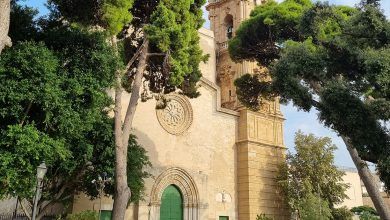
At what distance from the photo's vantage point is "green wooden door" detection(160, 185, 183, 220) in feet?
58.7

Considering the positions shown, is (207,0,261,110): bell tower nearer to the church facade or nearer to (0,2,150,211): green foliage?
the church facade

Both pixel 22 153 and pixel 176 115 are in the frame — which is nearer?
pixel 22 153

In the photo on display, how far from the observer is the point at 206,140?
19891mm

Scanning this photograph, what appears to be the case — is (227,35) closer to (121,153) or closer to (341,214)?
(341,214)

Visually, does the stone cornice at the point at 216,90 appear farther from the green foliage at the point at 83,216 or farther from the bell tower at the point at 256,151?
the green foliage at the point at 83,216

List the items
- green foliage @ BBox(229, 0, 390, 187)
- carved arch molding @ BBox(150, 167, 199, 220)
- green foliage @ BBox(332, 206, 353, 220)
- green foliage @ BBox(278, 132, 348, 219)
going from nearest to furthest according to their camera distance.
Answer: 1. green foliage @ BBox(229, 0, 390, 187)
2. carved arch molding @ BBox(150, 167, 199, 220)
3. green foliage @ BBox(278, 132, 348, 219)
4. green foliage @ BBox(332, 206, 353, 220)

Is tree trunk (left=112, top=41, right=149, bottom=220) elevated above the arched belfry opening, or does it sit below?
below

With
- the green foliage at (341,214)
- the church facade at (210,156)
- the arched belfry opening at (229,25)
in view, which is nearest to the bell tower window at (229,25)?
the arched belfry opening at (229,25)

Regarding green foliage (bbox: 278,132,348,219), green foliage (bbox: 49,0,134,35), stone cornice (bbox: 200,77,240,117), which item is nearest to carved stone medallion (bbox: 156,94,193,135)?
stone cornice (bbox: 200,77,240,117)

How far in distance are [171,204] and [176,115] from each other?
3.98 metres

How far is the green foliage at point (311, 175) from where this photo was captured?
2019 cm

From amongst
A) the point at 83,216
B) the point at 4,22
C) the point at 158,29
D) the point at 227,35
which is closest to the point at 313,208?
the point at 83,216

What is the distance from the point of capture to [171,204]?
18250 mm

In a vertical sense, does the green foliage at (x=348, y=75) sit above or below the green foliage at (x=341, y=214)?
above
